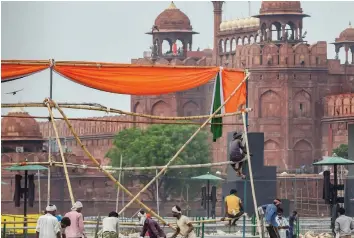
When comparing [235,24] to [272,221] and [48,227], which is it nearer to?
[272,221]

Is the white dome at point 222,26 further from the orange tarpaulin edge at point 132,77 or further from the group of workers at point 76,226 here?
the group of workers at point 76,226

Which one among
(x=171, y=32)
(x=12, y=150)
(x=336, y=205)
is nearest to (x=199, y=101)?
(x=171, y=32)

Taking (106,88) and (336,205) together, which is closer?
(106,88)

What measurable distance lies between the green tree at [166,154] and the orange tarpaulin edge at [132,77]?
5720cm

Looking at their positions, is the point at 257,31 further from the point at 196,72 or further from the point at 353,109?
the point at 196,72

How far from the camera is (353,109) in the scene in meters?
89.8

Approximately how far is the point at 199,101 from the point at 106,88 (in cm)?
7292

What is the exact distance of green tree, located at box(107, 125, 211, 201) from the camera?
8538cm

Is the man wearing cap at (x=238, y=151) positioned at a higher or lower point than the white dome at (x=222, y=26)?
lower

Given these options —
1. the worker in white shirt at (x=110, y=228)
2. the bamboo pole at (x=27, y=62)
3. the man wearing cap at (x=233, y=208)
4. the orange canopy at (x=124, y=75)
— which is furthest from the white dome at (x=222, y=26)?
the worker in white shirt at (x=110, y=228)

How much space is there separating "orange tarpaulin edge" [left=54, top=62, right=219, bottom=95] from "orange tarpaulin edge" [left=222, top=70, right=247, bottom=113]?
0.51 metres

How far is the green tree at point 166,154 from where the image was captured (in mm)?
85375

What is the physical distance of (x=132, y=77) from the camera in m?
25.3

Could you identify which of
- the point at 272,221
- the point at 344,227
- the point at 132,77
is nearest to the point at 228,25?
the point at 344,227
